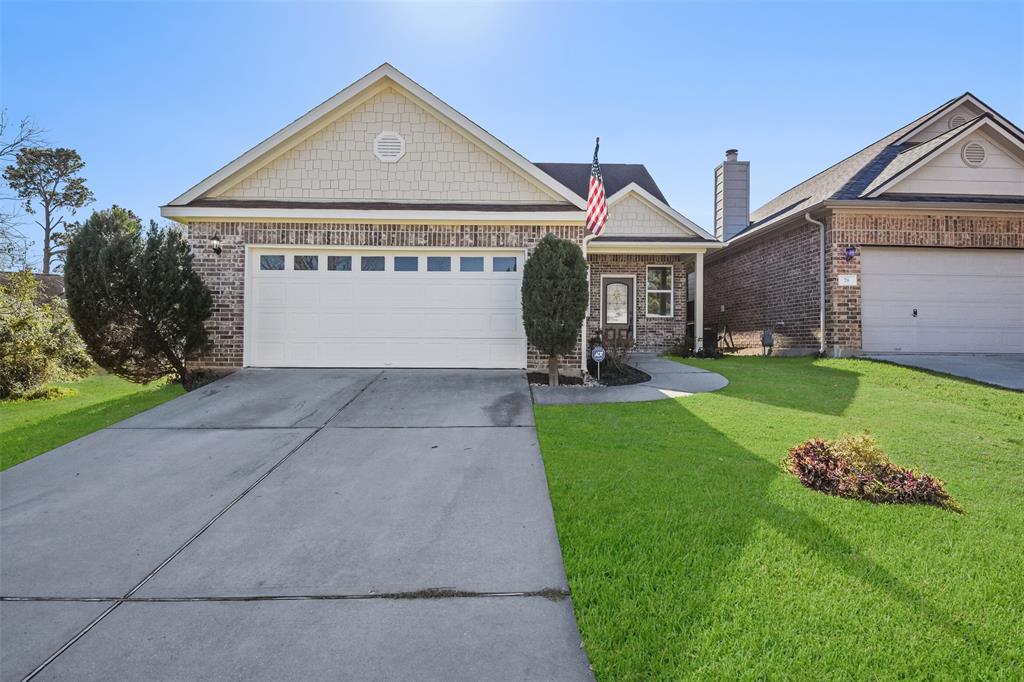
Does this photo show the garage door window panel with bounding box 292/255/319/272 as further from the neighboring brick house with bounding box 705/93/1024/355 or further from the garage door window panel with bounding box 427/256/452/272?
the neighboring brick house with bounding box 705/93/1024/355

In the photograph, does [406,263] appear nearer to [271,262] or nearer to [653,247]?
[271,262]

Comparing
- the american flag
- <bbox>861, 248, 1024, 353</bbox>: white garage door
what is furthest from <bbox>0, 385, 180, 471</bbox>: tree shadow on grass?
<bbox>861, 248, 1024, 353</bbox>: white garage door

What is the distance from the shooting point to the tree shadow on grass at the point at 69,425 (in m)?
5.75

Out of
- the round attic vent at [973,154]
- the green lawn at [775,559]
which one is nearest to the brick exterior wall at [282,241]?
the green lawn at [775,559]

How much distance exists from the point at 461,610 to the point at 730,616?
53.3 inches

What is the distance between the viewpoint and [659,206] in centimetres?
1514

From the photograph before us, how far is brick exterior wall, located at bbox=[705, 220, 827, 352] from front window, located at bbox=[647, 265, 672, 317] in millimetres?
2539

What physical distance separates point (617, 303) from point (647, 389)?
7.26 m

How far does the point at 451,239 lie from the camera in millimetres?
9242

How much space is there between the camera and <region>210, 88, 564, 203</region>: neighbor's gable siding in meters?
9.45

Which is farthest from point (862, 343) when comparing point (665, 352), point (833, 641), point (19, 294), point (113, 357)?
point (19, 294)

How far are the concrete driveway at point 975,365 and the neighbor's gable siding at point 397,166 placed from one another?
8.13 meters

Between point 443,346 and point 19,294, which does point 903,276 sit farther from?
point 19,294

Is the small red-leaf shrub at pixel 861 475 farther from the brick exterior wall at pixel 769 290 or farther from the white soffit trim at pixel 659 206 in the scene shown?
the white soffit trim at pixel 659 206
